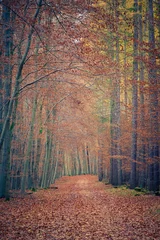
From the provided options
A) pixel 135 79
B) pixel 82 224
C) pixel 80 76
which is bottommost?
pixel 82 224

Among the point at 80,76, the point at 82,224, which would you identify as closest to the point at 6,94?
the point at 80,76

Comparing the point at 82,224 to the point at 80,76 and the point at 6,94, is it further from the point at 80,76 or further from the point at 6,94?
the point at 80,76

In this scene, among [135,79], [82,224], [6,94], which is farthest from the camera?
[6,94]

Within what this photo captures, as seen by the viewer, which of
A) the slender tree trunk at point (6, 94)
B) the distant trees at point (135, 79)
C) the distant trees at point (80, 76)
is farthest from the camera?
the slender tree trunk at point (6, 94)

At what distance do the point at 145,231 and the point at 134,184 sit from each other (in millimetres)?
9451

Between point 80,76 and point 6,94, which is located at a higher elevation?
point 80,76

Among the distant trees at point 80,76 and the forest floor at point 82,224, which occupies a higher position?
the distant trees at point 80,76

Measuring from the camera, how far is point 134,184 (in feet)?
49.0

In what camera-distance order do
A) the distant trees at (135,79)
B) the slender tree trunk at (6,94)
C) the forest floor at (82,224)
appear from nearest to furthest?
the forest floor at (82,224)
the distant trees at (135,79)
the slender tree trunk at (6,94)

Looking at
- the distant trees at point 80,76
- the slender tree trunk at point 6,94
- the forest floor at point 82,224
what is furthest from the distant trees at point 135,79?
the slender tree trunk at point 6,94

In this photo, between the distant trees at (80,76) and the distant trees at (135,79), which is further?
the distant trees at (135,79)

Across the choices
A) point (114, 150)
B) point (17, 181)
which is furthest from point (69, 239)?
point (17, 181)

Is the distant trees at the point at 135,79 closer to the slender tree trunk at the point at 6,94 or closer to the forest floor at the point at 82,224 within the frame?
the forest floor at the point at 82,224

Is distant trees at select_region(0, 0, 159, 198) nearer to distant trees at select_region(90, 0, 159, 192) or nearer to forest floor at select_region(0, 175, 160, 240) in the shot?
distant trees at select_region(90, 0, 159, 192)
